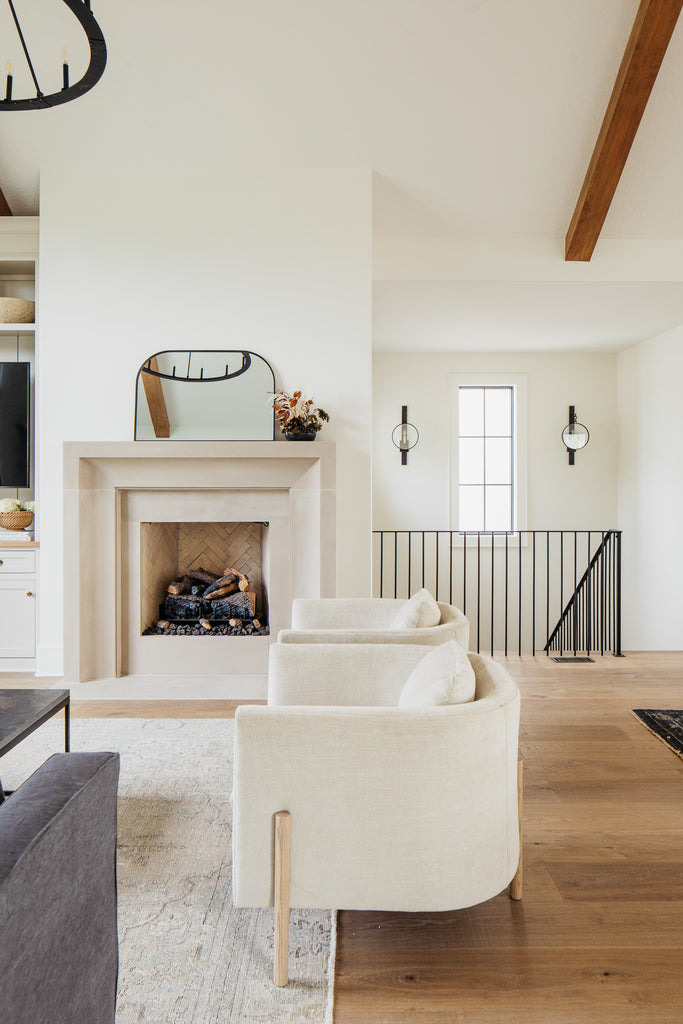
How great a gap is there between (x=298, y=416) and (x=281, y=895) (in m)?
2.83

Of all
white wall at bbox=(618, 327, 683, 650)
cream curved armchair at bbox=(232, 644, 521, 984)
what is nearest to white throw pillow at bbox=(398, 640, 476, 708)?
cream curved armchair at bbox=(232, 644, 521, 984)

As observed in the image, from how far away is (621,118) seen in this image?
3.62 meters

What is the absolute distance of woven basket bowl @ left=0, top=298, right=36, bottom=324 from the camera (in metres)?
4.38

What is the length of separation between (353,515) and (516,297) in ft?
7.20

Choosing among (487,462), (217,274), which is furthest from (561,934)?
(487,462)

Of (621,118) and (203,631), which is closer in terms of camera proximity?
(621,118)

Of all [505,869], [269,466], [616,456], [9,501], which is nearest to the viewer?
[505,869]

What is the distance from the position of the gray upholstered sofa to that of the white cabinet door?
345 centimetres

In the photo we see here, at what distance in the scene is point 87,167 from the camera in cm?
412

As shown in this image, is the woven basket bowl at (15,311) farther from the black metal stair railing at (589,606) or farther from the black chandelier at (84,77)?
the black metal stair railing at (589,606)

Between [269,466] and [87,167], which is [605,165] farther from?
[87,167]

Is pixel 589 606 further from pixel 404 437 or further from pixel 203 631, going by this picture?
pixel 203 631

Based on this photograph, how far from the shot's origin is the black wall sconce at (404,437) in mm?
6797

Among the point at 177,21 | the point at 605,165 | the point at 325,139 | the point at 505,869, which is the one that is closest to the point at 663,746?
the point at 505,869
